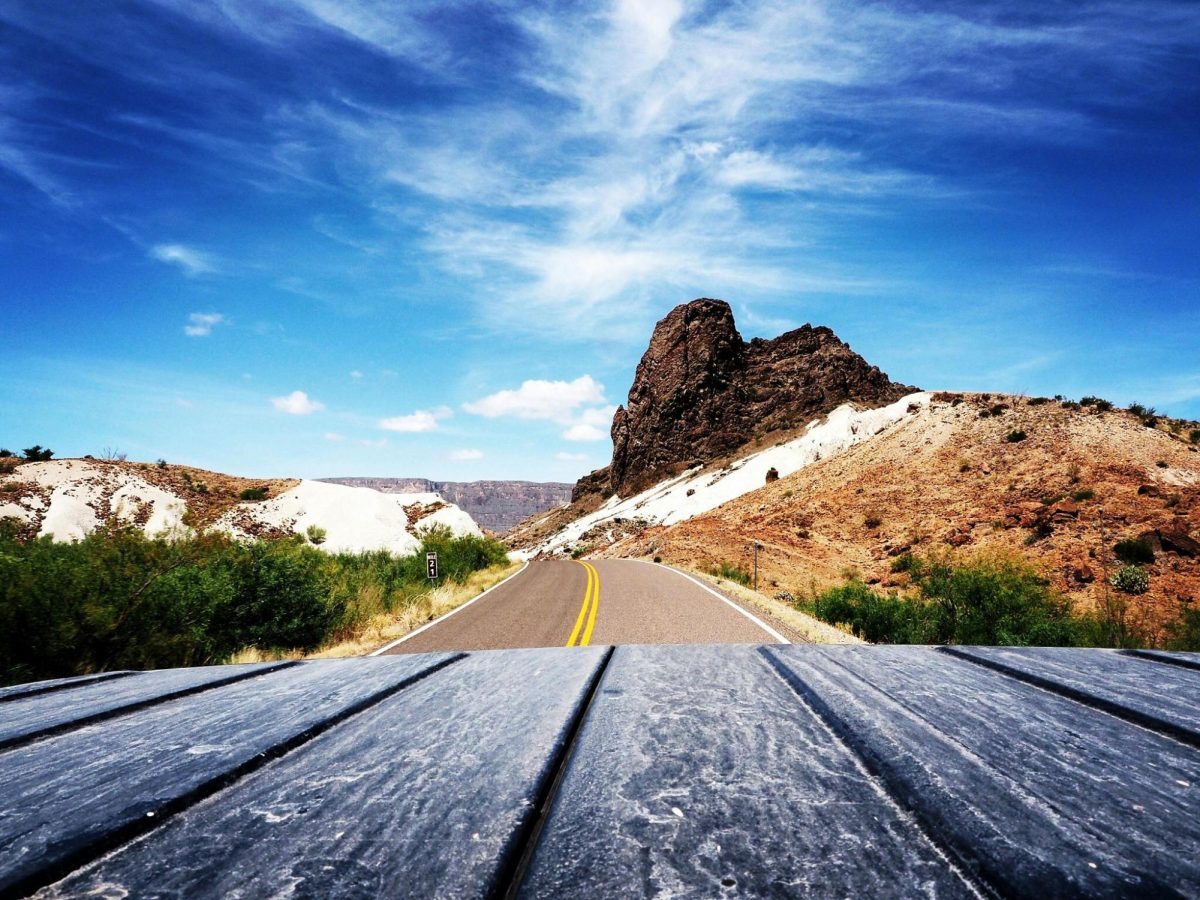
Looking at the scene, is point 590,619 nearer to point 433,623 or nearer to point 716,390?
point 433,623

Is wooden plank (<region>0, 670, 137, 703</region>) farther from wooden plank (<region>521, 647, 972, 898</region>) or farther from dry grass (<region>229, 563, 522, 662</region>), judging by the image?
dry grass (<region>229, 563, 522, 662</region>)

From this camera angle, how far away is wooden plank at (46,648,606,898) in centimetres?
78

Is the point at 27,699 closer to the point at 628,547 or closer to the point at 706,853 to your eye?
the point at 706,853

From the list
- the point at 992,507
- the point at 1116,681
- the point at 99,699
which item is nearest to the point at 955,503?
the point at 992,507

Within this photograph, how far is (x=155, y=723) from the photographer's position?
5.15 ft

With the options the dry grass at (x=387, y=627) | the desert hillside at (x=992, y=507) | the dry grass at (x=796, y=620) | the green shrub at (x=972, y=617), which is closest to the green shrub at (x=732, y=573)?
the desert hillside at (x=992, y=507)

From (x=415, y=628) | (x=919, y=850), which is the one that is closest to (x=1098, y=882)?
(x=919, y=850)

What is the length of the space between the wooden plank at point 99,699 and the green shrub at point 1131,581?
87.7 ft

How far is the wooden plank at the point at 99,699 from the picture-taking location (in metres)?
1.56

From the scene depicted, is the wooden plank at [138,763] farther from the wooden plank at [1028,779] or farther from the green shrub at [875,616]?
the green shrub at [875,616]

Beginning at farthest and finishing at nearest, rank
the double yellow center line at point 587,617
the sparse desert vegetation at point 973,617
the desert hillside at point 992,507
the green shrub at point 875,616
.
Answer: the desert hillside at point 992,507 → the green shrub at point 875,616 → the sparse desert vegetation at point 973,617 → the double yellow center line at point 587,617

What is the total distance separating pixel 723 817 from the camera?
0.93 metres

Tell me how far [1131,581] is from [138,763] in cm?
2752

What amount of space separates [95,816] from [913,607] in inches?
738
